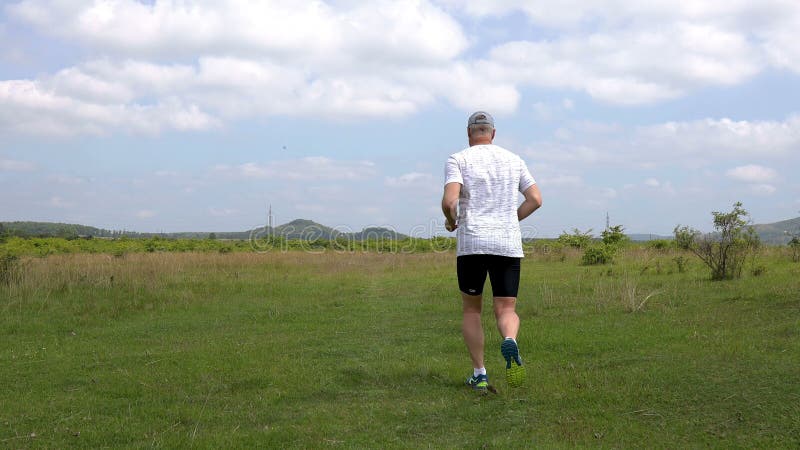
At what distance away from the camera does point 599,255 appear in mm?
19188

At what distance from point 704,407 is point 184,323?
7435 mm

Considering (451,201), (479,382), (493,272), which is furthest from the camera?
(479,382)

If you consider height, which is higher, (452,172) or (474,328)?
(452,172)

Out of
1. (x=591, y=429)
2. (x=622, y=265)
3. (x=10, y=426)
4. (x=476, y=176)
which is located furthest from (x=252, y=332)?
(x=622, y=265)

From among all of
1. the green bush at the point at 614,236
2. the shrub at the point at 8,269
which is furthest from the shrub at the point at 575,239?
the shrub at the point at 8,269

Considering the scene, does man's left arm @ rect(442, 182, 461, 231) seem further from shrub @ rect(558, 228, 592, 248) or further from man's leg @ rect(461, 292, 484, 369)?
shrub @ rect(558, 228, 592, 248)

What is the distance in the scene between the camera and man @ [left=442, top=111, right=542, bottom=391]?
4777mm

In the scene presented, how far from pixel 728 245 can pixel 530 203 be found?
898 centimetres

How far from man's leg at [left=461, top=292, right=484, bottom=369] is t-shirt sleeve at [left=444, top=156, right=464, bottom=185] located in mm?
878

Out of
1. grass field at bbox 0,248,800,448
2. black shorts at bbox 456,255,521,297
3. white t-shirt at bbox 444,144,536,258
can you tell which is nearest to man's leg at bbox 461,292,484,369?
black shorts at bbox 456,255,521,297

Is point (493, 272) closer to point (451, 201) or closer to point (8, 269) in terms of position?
point (451, 201)

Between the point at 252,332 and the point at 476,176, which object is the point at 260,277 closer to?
the point at 252,332

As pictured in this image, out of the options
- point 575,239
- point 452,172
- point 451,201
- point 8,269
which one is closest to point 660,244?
point 575,239

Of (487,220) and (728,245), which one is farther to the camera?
(728,245)
